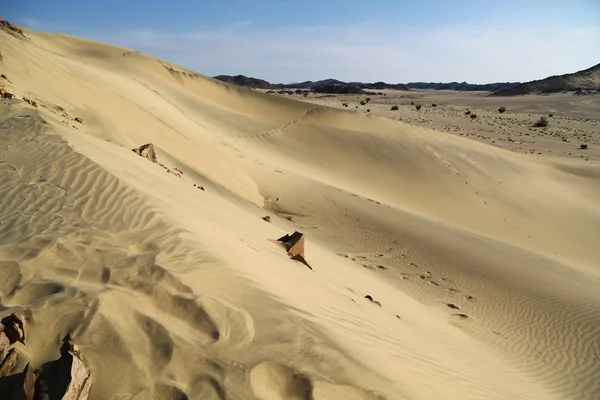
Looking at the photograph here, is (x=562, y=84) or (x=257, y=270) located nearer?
(x=257, y=270)

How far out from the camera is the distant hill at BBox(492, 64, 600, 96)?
5909 centimetres

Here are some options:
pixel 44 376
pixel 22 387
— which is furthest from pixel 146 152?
pixel 22 387

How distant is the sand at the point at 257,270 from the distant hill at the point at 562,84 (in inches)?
2060

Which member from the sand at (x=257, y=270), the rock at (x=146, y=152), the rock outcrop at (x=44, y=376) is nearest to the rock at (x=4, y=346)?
the rock outcrop at (x=44, y=376)

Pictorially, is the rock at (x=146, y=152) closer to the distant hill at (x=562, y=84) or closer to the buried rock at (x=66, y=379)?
the buried rock at (x=66, y=379)

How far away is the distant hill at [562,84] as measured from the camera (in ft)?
194

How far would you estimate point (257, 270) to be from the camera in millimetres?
4090

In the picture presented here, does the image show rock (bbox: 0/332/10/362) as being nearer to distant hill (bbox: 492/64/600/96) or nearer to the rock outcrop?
the rock outcrop

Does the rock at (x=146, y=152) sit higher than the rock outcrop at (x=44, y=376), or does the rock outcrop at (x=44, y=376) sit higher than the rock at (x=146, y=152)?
the rock at (x=146, y=152)

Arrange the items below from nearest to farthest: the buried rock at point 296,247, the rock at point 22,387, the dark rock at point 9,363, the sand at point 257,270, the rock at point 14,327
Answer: the rock at point 22,387 → the dark rock at point 9,363 → the rock at point 14,327 → the sand at point 257,270 → the buried rock at point 296,247

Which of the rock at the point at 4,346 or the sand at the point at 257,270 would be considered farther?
A: the sand at the point at 257,270

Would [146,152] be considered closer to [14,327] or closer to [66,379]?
[14,327]

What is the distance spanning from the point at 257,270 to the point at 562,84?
224 ft

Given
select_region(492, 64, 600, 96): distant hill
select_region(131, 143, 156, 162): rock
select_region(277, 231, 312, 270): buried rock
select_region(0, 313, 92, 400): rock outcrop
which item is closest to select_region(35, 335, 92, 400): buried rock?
select_region(0, 313, 92, 400): rock outcrop
